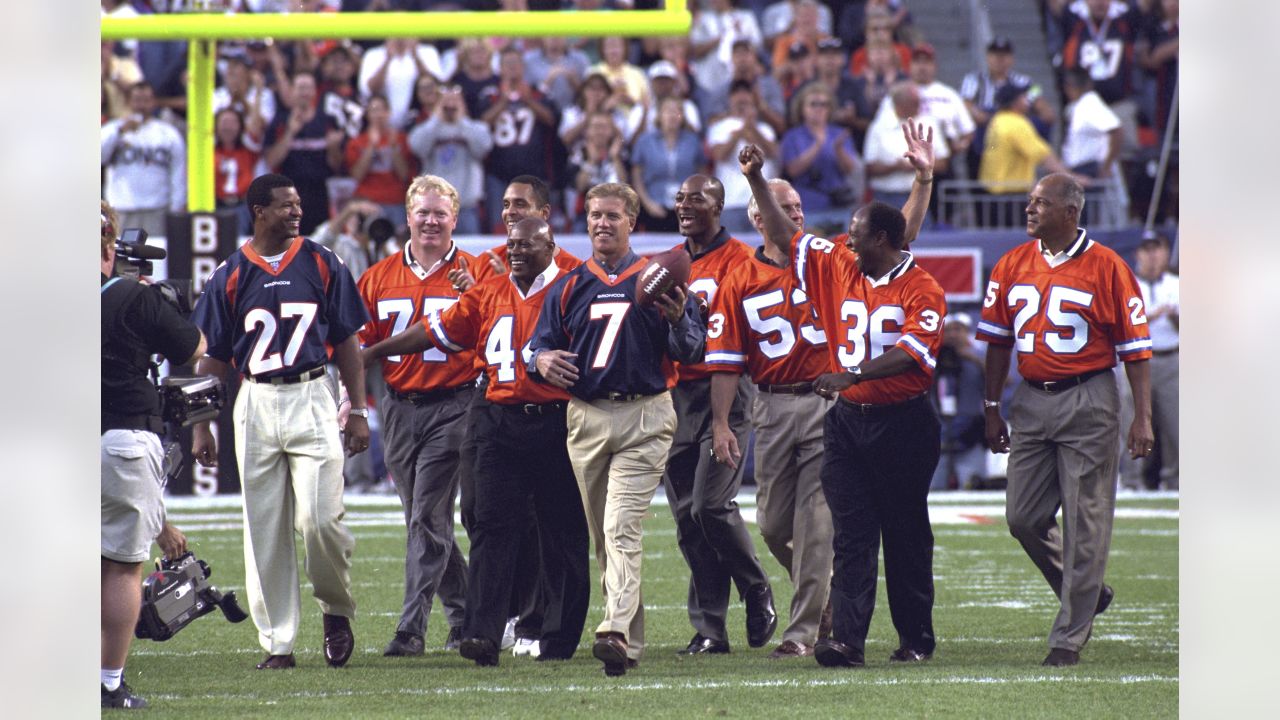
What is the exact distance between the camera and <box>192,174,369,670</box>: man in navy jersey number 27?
21.1 feet

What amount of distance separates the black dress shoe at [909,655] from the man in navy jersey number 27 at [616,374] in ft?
3.26

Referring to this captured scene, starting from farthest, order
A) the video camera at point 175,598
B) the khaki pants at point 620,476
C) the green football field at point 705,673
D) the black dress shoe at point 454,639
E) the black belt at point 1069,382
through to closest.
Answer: the black dress shoe at point 454,639
the black belt at point 1069,382
the video camera at point 175,598
the khaki pants at point 620,476
the green football field at point 705,673

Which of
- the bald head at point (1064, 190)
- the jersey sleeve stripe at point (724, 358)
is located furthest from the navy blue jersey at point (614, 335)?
the bald head at point (1064, 190)

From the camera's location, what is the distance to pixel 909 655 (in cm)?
666

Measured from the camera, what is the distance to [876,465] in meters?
6.49

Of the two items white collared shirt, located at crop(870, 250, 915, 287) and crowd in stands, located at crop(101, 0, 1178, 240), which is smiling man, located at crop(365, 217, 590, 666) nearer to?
white collared shirt, located at crop(870, 250, 915, 287)

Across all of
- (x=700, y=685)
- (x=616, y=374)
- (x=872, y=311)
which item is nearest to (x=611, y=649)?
(x=700, y=685)

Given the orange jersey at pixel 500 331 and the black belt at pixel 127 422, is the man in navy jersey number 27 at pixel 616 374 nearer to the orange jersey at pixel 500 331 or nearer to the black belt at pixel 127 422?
the orange jersey at pixel 500 331

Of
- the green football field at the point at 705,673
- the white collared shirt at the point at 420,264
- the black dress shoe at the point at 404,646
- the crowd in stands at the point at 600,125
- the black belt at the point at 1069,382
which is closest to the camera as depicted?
the green football field at the point at 705,673

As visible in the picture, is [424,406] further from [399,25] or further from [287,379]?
[399,25]

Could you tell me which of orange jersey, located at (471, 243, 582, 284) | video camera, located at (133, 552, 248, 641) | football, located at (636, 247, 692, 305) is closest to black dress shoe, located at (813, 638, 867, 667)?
football, located at (636, 247, 692, 305)

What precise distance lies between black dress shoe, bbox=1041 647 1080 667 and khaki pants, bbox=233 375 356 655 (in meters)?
2.64

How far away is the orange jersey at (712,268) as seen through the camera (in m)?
7.29

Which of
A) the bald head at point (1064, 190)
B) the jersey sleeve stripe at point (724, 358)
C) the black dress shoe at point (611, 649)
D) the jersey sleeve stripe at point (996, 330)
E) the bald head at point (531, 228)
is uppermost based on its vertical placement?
the bald head at point (1064, 190)
